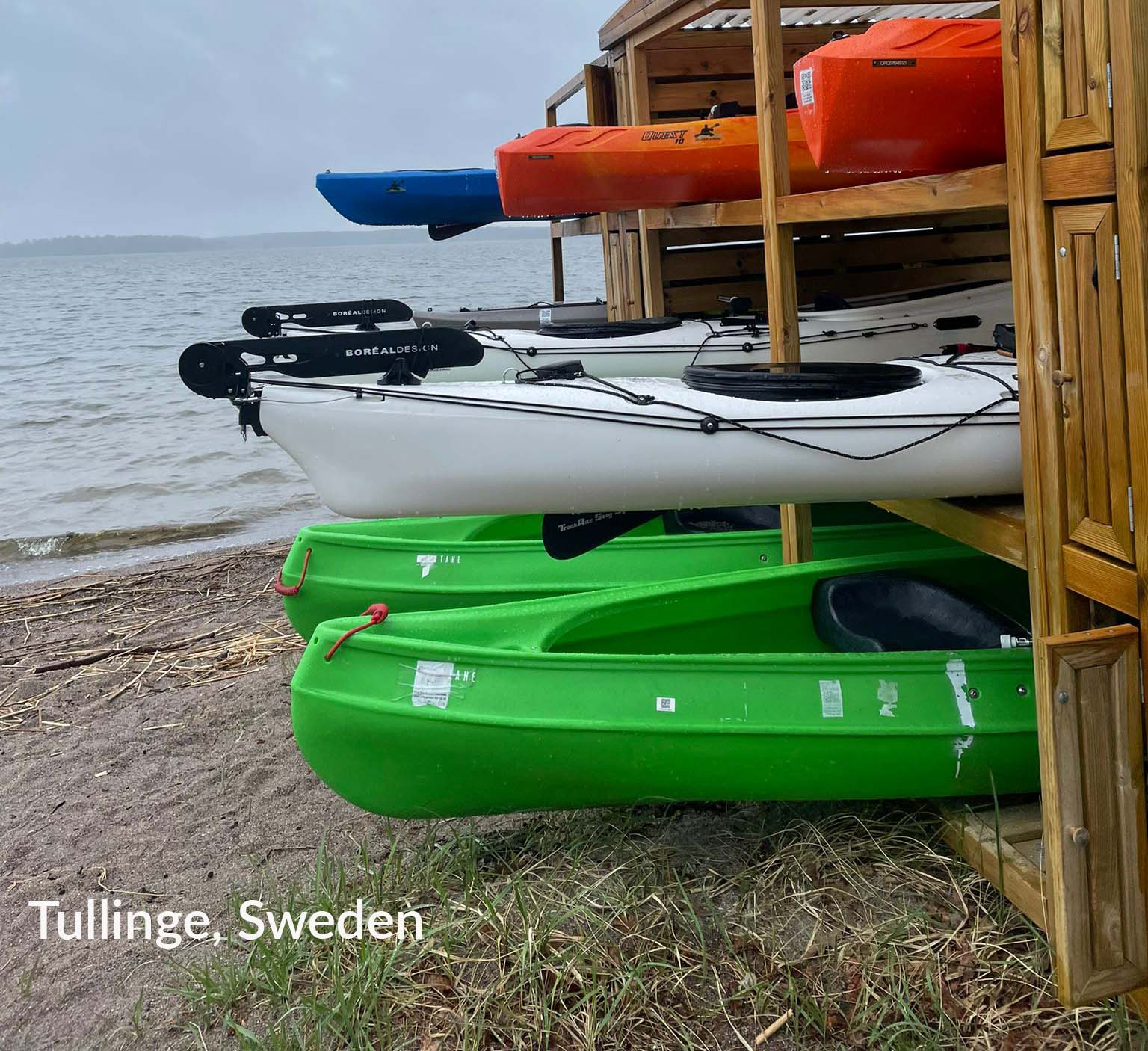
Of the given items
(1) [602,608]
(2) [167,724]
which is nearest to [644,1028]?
(1) [602,608]

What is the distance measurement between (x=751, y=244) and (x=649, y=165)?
54.1 inches

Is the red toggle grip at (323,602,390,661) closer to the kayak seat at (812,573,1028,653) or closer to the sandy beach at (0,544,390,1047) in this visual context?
the sandy beach at (0,544,390,1047)

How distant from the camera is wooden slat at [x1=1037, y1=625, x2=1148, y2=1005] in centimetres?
216

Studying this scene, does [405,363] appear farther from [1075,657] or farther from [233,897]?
[1075,657]

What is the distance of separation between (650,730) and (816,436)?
864mm

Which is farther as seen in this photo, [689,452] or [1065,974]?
[689,452]

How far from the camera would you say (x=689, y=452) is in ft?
9.59

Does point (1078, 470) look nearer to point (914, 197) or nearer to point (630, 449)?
point (914, 197)

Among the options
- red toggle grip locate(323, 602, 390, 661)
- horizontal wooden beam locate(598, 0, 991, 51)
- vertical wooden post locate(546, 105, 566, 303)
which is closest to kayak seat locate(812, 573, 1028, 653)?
red toggle grip locate(323, 602, 390, 661)

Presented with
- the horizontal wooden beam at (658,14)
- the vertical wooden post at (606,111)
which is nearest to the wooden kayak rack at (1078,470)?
the horizontal wooden beam at (658,14)

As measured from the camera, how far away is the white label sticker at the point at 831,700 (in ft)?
9.40

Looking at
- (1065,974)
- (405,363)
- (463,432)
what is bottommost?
(1065,974)

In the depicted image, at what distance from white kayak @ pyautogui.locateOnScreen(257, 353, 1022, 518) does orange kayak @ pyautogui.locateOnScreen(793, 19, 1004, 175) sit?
2.95 ft

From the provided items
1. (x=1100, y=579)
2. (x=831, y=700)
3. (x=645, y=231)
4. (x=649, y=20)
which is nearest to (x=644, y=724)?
(x=831, y=700)
